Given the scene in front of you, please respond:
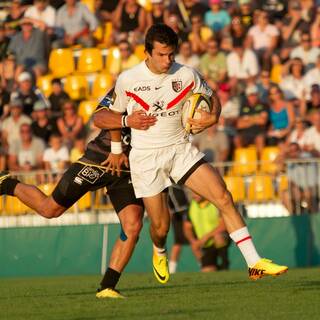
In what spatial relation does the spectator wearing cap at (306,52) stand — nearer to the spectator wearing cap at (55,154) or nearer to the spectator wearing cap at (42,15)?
the spectator wearing cap at (55,154)

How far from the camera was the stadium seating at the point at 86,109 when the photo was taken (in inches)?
938

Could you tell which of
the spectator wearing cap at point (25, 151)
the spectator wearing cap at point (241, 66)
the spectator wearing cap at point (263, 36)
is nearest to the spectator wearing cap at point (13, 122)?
the spectator wearing cap at point (25, 151)

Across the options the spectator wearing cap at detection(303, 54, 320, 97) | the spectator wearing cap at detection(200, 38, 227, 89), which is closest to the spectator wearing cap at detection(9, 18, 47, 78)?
the spectator wearing cap at detection(200, 38, 227, 89)

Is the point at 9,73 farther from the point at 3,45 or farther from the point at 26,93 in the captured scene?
the point at 26,93

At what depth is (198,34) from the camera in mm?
24328

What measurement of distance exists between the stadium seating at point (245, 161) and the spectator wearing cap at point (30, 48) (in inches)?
229

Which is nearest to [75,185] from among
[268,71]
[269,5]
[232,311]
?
[232,311]

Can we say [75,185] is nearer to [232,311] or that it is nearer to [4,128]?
[232,311]

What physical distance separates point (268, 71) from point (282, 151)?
3.08 meters

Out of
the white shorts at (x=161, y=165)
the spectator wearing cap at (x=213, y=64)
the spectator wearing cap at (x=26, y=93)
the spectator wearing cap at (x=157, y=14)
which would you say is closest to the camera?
the white shorts at (x=161, y=165)

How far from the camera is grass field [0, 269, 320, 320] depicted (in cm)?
993

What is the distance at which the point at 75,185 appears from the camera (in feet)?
41.8

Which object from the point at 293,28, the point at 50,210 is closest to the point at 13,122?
the point at 293,28

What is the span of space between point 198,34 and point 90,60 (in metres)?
2.41
